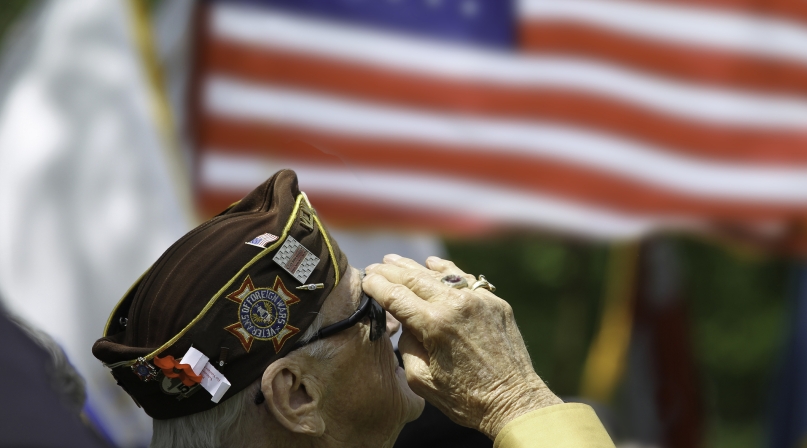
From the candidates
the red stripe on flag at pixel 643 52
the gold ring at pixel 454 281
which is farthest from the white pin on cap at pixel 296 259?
the red stripe on flag at pixel 643 52

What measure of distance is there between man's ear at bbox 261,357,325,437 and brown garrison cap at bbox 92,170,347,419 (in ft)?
0.11

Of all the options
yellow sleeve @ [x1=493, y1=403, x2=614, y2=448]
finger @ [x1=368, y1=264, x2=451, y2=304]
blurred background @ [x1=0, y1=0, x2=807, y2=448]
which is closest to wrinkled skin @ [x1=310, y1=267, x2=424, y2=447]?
finger @ [x1=368, y1=264, x2=451, y2=304]

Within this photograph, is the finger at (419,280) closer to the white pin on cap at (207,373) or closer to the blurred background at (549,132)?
the white pin on cap at (207,373)

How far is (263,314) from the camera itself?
2.13 metres

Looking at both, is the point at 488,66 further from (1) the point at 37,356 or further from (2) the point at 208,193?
(1) the point at 37,356

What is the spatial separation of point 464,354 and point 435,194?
378 centimetres

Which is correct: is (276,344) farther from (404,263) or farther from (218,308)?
(404,263)

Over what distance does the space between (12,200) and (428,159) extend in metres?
2.74

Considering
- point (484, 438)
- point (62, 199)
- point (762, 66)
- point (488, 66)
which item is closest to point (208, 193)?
point (62, 199)

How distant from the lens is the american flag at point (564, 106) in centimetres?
589

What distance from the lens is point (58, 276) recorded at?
4312 mm

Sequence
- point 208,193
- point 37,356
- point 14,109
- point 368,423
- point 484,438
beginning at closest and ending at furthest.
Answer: point 37,356 < point 368,423 < point 484,438 < point 14,109 < point 208,193

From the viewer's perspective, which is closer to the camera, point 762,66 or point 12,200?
point 12,200

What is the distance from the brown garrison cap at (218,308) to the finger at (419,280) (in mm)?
192
